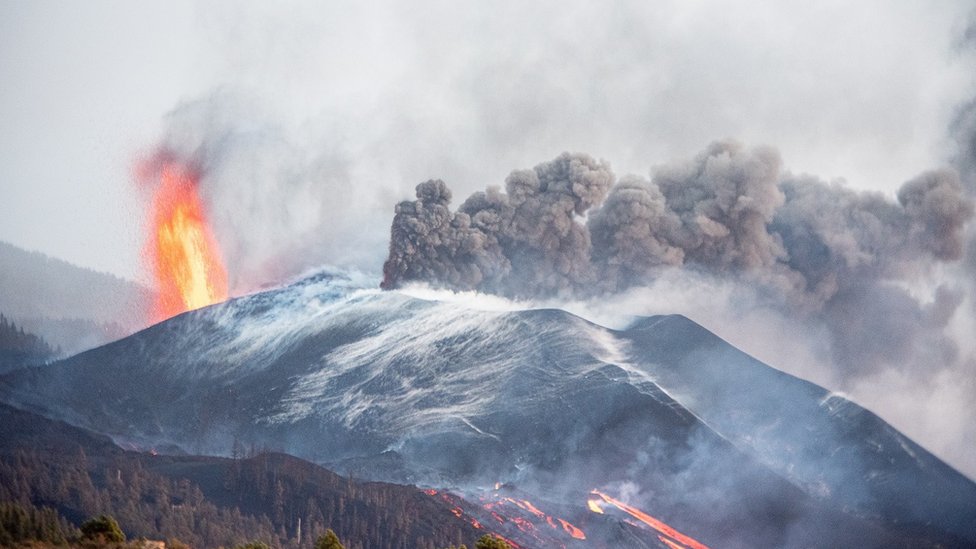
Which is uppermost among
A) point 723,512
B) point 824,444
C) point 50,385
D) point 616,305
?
point 616,305

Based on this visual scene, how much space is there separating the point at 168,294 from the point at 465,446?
1524 inches

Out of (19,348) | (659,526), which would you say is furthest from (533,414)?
(19,348)

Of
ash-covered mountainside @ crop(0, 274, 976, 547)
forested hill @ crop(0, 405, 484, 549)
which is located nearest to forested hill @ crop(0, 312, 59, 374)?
ash-covered mountainside @ crop(0, 274, 976, 547)

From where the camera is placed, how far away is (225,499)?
7544 centimetres

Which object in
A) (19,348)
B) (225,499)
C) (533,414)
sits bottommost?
(225,499)

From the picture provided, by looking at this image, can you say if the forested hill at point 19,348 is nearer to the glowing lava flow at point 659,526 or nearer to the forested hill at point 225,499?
the forested hill at point 225,499

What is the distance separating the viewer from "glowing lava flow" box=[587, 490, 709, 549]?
70912 millimetres

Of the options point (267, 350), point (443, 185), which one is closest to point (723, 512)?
point (443, 185)

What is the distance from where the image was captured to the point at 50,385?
9506 centimetres

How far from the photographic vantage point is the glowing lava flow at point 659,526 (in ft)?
233

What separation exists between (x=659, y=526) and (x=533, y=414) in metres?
12.3

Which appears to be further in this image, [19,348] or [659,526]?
[19,348]

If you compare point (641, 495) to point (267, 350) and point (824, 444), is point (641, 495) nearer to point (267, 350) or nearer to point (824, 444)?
point (824, 444)

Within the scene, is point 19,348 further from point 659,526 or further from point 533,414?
point 659,526
